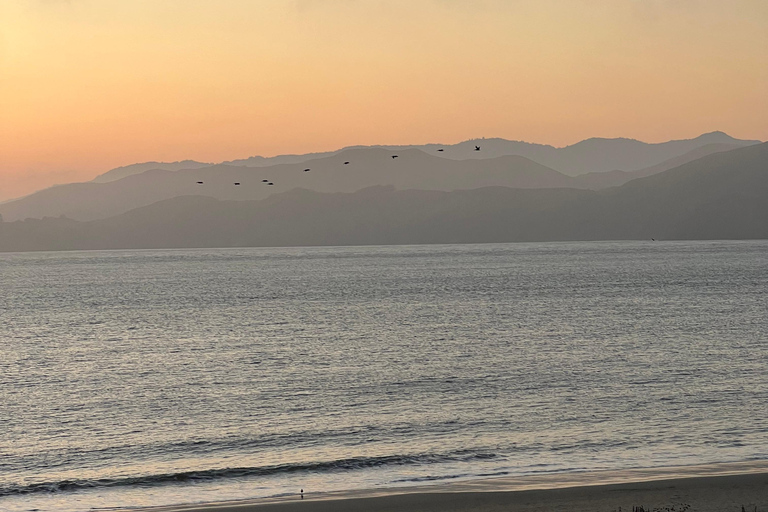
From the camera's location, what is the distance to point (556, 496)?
23.5 metres

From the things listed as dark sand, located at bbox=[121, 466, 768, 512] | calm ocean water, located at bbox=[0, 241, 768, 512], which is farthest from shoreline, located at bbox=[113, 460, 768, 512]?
calm ocean water, located at bbox=[0, 241, 768, 512]

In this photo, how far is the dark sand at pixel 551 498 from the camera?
22.1 metres

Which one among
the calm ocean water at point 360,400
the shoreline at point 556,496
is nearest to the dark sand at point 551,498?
the shoreline at point 556,496

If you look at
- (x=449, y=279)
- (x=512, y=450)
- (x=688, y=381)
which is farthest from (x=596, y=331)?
(x=449, y=279)

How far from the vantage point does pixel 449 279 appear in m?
184

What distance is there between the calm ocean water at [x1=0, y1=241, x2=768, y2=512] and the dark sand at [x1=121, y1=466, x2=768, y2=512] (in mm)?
1898

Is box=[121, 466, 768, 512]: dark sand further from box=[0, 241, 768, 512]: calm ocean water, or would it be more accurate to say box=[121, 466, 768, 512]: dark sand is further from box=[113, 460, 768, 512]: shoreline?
box=[0, 241, 768, 512]: calm ocean water

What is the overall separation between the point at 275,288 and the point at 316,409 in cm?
12526

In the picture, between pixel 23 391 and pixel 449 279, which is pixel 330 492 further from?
pixel 449 279

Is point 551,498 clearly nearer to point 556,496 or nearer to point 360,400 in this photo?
point 556,496

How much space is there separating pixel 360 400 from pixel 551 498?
19686 mm

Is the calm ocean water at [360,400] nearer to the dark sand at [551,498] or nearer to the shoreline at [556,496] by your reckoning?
the shoreline at [556,496]

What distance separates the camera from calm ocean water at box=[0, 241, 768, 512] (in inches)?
1128

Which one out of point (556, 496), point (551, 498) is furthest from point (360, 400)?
point (551, 498)
